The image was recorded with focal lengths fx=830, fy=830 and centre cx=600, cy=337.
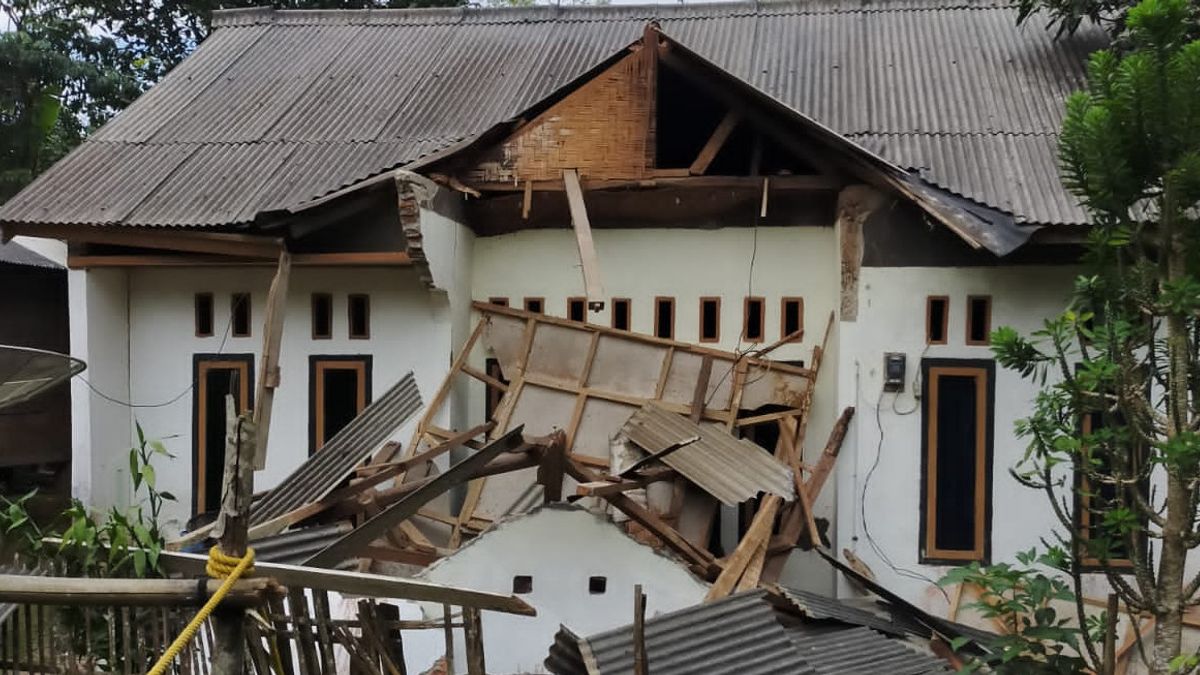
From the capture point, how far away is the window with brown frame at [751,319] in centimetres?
871

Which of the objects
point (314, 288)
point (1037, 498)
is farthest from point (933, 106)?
point (314, 288)

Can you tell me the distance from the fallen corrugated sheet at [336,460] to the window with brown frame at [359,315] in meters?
1.71

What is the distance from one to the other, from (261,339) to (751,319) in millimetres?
5180

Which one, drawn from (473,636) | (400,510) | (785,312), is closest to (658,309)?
(785,312)

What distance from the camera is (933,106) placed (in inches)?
378

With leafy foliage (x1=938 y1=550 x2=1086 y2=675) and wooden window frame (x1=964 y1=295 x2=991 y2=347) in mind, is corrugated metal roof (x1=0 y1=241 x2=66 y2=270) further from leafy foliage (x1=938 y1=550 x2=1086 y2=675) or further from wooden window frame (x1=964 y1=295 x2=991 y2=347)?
leafy foliage (x1=938 y1=550 x2=1086 y2=675)

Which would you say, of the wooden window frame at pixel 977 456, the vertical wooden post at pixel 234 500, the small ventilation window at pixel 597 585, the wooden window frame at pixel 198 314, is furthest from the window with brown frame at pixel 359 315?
the vertical wooden post at pixel 234 500

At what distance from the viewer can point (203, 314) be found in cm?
888

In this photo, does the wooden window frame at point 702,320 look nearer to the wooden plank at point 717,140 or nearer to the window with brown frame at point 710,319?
the window with brown frame at point 710,319

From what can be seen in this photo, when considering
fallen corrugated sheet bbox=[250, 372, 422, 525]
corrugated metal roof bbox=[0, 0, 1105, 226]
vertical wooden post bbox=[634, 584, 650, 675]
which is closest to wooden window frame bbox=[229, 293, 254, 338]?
corrugated metal roof bbox=[0, 0, 1105, 226]

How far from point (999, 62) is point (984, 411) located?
5.09 meters

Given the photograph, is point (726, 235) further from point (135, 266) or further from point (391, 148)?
point (135, 266)

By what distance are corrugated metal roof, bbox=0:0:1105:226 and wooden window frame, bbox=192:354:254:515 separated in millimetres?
1557

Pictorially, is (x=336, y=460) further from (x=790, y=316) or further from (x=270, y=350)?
(x=790, y=316)
